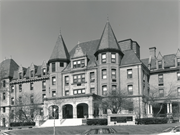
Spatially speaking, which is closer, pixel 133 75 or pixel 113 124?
pixel 113 124

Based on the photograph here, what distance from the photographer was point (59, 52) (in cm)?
5253

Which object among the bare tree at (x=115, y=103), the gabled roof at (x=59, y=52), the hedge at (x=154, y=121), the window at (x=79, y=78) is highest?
the gabled roof at (x=59, y=52)

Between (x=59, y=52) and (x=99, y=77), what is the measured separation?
10.9 metres

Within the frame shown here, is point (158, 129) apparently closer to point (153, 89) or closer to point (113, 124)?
point (113, 124)

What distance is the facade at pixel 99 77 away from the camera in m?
45.3

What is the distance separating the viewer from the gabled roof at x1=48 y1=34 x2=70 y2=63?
5194 centimetres

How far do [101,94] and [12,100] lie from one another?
25.0 meters

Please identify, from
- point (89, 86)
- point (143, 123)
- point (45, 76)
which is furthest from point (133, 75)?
point (45, 76)

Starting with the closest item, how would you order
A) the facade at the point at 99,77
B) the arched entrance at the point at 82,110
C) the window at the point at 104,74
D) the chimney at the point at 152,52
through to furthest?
the facade at the point at 99,77, the window at the point at 104,74, the arched entrance at the point at 82,110, the chimney at the point at 152,52

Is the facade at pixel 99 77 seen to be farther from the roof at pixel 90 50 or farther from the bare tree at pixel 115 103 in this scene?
the bare tree at pixel 115 103

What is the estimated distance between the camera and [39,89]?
57406 mm

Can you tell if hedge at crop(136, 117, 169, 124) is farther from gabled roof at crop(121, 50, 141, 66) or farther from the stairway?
gabled roof at crop(121, 50, 141, 66)

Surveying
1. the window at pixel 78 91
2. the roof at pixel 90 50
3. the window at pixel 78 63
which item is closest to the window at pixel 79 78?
the window at pixel 78 91

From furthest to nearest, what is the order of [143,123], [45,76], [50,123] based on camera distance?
[45,76]
[50,123]
[143,123]
